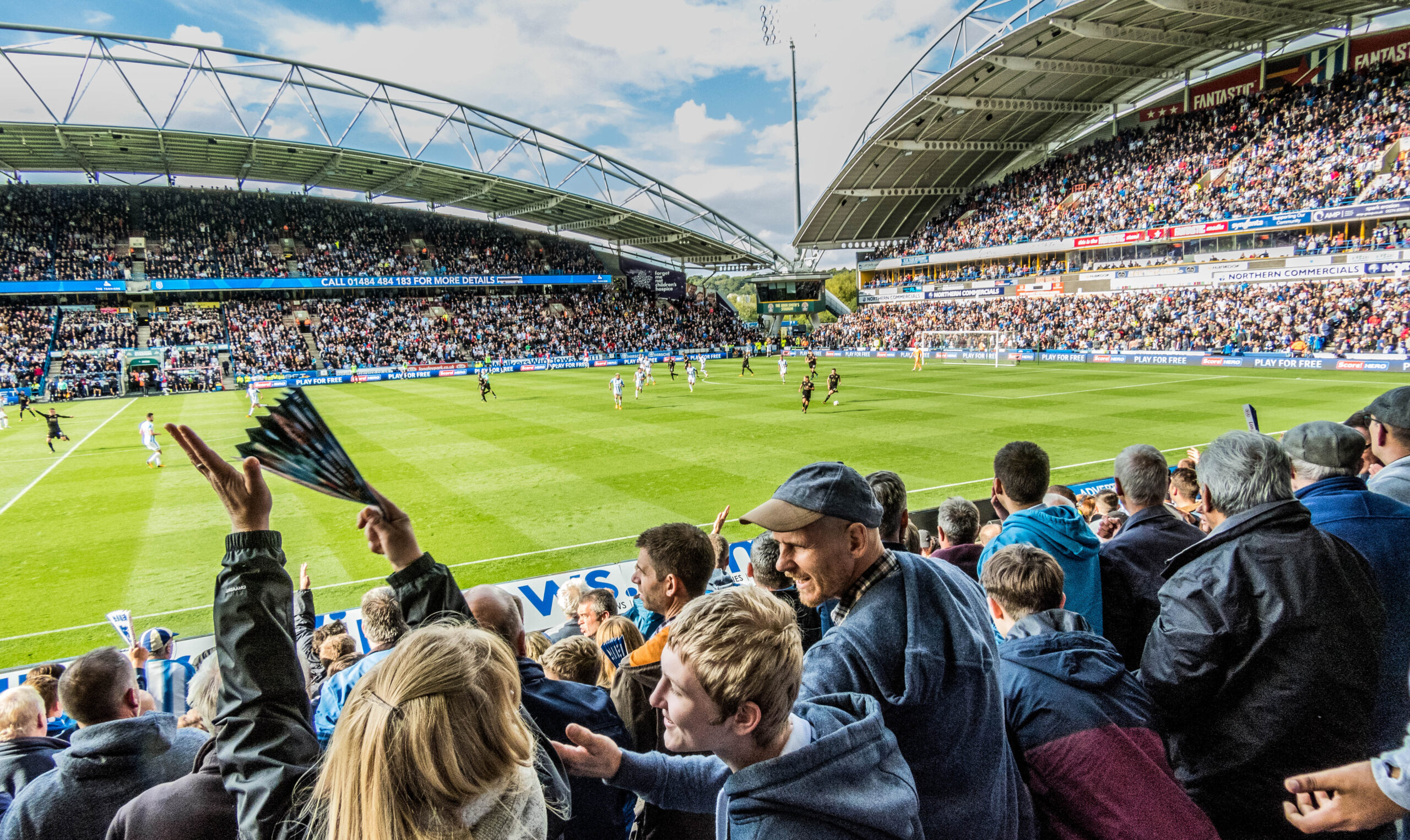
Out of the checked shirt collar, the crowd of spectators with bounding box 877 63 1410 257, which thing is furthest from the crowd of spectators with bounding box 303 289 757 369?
the checked shirt collar

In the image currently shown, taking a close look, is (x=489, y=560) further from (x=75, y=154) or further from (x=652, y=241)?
(x=652, y=241)

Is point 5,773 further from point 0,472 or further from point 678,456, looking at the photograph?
point 0,472

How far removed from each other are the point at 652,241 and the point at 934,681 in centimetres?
6961

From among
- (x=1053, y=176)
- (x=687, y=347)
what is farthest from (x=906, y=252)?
(x=687, y=347)

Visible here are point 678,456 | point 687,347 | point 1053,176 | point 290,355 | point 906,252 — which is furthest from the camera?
point 906,252

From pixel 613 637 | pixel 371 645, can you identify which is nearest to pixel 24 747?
pixel 371 645

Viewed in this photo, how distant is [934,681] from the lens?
7.83ft

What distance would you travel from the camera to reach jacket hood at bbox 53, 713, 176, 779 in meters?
2.94

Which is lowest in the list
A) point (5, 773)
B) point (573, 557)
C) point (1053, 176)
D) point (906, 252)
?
point (573, 557)

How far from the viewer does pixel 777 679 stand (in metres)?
1.91

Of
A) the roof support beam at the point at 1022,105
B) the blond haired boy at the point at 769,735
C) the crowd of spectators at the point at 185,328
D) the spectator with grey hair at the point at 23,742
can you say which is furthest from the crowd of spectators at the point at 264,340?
the blond haired boy at the point at 769,735

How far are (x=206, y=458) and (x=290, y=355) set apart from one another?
57701 mm

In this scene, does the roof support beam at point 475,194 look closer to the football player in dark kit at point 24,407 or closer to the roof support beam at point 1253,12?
the football player in dark kit at point 24,407

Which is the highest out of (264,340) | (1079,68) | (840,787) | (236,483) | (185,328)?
(1079,68)
